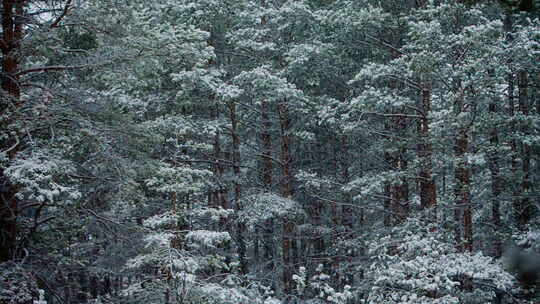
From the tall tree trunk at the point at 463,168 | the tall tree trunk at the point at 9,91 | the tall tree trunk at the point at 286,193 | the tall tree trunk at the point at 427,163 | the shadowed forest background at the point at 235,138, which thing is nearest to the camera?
the tall tree trunk at the point at 9,91

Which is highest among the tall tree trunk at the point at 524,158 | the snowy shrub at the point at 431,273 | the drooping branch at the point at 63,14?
the drooping branch at the point at 63,14

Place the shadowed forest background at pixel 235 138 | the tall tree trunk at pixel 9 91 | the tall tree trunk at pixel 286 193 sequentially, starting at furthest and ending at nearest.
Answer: the tall tree trunk at pixel 286 193, the shadowed forest background at pixel 235 138, the tall tree trunk at pixel 9 91

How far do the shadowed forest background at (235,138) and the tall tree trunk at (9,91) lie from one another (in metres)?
0.04

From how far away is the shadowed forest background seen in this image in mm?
7566

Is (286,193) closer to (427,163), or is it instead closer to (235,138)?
(235,138)

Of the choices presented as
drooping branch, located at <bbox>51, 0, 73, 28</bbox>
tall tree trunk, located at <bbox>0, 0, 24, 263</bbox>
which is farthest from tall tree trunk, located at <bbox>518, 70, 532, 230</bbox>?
tall tree trunk, located at <bbox>0, 0, 24, 263</bbox>

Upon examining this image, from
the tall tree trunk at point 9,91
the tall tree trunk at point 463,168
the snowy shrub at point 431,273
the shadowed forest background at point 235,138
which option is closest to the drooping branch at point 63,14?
the shadowed forest background at point 235,138

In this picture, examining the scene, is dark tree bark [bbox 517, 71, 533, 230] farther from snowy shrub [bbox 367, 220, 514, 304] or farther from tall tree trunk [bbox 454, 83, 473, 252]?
snowy shrub [bbox 367, 220, 514, 304]

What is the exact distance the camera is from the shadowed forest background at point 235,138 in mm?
7566

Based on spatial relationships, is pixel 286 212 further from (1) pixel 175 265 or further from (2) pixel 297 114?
(1) pixel 175 265

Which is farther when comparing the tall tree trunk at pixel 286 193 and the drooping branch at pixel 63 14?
the tall tree trunk at pixel 286 193

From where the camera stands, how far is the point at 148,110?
1304cm

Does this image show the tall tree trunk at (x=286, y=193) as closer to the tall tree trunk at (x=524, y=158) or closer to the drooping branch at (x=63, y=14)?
the tall tree trunk at (x=524, y=158)

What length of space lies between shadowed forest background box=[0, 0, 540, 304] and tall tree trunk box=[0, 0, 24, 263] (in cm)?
4
